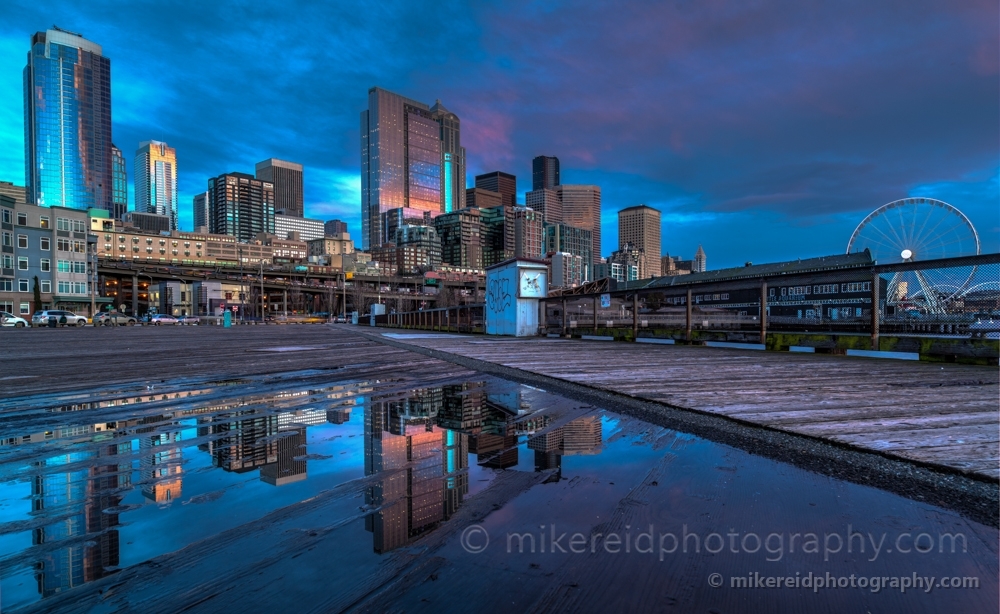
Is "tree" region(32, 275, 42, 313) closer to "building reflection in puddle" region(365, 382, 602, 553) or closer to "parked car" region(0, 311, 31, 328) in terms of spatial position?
"parked car" region(0, 311, 31, 328)

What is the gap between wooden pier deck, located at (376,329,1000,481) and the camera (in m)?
3.10

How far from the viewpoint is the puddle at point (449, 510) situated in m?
1.71

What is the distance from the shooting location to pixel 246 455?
325 centimetres

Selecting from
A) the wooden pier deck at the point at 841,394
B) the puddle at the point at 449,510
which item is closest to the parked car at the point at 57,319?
the wooden pier deck at the point at 841,394

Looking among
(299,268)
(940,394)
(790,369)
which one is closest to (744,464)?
(940,394)

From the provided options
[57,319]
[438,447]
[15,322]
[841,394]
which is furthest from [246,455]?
[57,319]

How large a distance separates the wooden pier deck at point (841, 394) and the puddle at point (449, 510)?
92 cm

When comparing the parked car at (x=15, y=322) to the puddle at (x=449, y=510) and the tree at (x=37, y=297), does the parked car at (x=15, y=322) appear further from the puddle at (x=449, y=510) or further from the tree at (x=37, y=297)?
the puddle at (x=449, y=510)

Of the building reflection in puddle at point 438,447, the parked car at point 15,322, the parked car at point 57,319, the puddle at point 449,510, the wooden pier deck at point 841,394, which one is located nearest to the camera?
the puddle at point 449,510

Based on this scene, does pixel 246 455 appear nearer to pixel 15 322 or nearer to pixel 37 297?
pixel 15 322

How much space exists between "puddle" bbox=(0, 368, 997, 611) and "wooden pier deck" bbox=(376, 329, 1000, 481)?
3.02ft

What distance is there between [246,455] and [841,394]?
5407 mm

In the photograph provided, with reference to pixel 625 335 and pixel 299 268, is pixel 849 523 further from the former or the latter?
pixel 299 268

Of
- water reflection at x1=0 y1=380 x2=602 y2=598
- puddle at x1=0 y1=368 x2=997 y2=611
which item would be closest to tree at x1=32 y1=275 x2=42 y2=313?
water reflection at x1=0 y1=380 x2=602 y2=598
